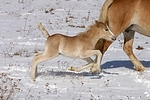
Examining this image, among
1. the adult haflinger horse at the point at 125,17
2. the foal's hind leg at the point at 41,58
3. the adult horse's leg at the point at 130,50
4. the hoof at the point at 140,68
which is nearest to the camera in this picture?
the foal's hind leg at the point at 41,58

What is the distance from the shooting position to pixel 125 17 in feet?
30.8

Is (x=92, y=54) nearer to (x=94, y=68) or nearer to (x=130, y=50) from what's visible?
(x=94, y=68)

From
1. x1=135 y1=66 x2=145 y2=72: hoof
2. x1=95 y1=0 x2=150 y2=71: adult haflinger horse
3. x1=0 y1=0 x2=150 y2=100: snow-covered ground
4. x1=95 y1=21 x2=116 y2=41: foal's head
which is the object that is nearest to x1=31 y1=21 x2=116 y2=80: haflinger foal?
x1=95 y1=21 x2=116 y2=41: foal's head

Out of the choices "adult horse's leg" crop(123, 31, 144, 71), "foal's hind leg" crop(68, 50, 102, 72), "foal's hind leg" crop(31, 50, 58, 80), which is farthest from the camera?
"adult horse's leg" crop(123, 31, 144, 71)

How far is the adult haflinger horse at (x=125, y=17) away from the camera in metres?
9.36

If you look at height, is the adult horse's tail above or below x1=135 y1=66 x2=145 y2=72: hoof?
above

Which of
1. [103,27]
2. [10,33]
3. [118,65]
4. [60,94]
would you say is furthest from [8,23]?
[60,94]

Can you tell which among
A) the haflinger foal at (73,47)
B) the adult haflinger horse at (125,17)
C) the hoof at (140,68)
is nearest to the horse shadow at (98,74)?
the haflinger foal at (73,47)

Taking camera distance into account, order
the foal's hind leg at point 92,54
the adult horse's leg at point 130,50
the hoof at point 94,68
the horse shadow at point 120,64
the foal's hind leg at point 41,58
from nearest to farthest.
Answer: the foal's hind leg at point 41,58 < the foal's hind leg at point 92,54 < the hoof at point 94,68 < the adult horse's leg at point 130,50 < the horse shadow at point 120,64

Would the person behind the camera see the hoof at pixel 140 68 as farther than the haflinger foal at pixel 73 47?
Yes

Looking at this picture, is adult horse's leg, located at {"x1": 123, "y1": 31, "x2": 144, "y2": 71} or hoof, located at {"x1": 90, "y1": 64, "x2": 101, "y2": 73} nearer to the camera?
hoof, located at {"x1": 90, "y1": 64, "x2": 101, "y2": 73}

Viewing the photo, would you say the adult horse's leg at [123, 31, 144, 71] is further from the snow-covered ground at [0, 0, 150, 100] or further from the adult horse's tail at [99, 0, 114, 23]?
the adult horse's tail at [99, 0, 114, 23]

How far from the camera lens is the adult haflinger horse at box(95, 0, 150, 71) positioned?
30.7ft

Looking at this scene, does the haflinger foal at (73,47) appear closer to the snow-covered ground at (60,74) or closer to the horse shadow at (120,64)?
the snow-covered ground at (60,74)
